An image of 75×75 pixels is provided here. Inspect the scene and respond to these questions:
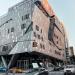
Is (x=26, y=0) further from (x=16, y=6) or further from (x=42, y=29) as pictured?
(x=42, y=29)

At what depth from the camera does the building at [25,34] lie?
58.8m

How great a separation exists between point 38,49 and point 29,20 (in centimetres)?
910

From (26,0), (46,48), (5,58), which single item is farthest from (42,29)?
(5,58)

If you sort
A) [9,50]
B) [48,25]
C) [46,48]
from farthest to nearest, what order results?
[48,25] → [46,48] → [9,50]

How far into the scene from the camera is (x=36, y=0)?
64.1m

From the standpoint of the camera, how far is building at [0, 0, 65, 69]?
193 feet

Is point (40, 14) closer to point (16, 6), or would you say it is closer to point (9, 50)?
point (16, 6)

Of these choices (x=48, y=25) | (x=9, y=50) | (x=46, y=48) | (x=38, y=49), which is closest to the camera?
(x=38, y=49)

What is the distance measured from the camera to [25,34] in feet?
196

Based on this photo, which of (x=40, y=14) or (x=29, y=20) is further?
(x=40, y=14)

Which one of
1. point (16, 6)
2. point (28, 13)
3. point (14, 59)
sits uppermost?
point (16, 6)

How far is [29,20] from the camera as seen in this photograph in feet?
197

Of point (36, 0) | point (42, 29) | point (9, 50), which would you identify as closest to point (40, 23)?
point (42, 29)

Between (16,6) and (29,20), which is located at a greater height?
(16,6)
